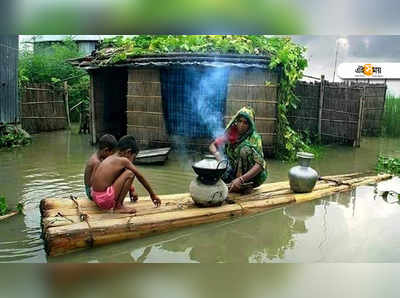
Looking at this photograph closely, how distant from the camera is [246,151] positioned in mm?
4875

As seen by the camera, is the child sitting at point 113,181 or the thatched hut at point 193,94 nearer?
the child sitting at point 113,181

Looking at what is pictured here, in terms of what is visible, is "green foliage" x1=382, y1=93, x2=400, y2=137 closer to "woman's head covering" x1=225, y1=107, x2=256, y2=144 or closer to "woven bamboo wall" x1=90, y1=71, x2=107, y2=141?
"woven bamboo wall" x1=90, y1=71, x2=107, y2=141


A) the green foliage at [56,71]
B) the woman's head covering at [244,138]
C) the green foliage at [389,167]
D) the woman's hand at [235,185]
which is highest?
the green foliage at [56,71]

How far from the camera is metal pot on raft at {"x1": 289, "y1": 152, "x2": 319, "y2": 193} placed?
517 centimetres

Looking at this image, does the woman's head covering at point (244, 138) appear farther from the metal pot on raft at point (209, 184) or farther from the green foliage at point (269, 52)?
the green foliage at point (269, 52)

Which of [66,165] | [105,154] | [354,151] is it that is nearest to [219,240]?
[105,154]

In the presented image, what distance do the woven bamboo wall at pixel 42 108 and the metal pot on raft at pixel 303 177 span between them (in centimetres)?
951

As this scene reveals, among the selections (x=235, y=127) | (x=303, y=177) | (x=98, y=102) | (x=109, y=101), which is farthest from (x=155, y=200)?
(x=109, y=101)

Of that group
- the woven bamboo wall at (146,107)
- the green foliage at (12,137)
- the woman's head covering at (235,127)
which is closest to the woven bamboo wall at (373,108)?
the woven bamboo wall at (146,107)

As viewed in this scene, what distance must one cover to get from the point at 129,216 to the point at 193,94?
5.23 m

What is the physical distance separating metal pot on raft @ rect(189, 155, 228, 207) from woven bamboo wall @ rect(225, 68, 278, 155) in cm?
418

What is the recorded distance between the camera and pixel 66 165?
25.0 feet

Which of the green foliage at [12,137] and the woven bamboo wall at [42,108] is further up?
the woven bamboo wall at [42,108]

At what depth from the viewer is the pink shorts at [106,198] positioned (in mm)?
3830
